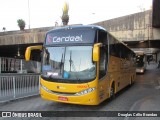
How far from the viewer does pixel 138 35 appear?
23781 millimetres

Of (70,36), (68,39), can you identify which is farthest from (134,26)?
(68,39)

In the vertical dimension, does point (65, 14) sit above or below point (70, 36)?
above

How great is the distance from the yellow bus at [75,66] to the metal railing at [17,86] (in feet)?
7.93

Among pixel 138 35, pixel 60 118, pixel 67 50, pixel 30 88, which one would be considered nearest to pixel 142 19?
pixel 138 35

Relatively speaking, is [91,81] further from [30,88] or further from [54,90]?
[30,88]

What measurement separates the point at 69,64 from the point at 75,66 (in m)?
0.26

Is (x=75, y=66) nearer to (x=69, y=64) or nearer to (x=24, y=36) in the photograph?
(x=69, y=64)

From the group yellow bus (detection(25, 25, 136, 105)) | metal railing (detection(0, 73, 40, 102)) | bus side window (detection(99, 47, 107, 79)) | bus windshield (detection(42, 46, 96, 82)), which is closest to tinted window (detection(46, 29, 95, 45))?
yellow bus (detection(25, 25, 136, 105))

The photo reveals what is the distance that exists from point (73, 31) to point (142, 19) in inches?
597

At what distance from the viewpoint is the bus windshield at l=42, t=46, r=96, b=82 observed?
8852 millimetres

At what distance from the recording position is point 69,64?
9.05 meters

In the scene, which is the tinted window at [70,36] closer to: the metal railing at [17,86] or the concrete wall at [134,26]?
the metal railing at [17,86]

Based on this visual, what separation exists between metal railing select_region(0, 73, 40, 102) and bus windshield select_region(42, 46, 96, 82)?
2783mm

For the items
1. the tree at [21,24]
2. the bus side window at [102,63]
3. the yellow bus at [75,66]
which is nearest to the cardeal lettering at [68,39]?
the yellow bus at [75,66]
